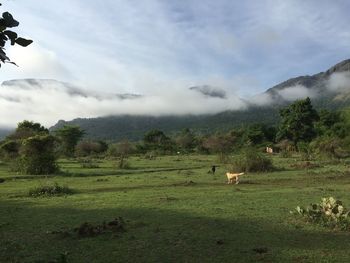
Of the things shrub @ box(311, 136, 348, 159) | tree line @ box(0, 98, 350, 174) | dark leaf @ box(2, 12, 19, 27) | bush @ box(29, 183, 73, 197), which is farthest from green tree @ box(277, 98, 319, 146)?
dark leaf @ box(2, 12, 19, 27)

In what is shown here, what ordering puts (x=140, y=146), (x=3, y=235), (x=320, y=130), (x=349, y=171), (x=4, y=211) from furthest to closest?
(x=140, y=146)
(x=320, y=130)
(x=349, y=171)
(x=4, y=211)
(x=3, y=235)

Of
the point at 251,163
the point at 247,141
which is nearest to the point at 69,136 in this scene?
the point at 247,141

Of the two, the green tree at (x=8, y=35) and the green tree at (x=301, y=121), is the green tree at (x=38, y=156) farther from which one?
the green tree at (x=301, y=121)

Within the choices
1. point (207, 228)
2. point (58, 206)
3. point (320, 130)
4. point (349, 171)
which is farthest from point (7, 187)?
point (320, 130)

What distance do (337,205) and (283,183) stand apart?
42.8 ft

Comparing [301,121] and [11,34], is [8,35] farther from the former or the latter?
[301,121]

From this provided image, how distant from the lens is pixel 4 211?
Result: 17719 millimetres

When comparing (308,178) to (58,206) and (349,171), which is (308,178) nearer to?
(349,171)

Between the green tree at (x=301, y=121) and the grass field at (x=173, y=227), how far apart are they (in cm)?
5599

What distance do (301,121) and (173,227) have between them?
69.0m

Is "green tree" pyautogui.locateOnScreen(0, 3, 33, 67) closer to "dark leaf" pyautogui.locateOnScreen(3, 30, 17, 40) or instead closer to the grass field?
"dark leaf" pyautogui.locateOnScreen(3, 30, 17, 40)

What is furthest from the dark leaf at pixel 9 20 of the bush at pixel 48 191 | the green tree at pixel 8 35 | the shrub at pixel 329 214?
the bush at pixel 48 191

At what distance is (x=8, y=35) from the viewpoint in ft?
15.2

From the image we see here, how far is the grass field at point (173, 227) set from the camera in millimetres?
10929
